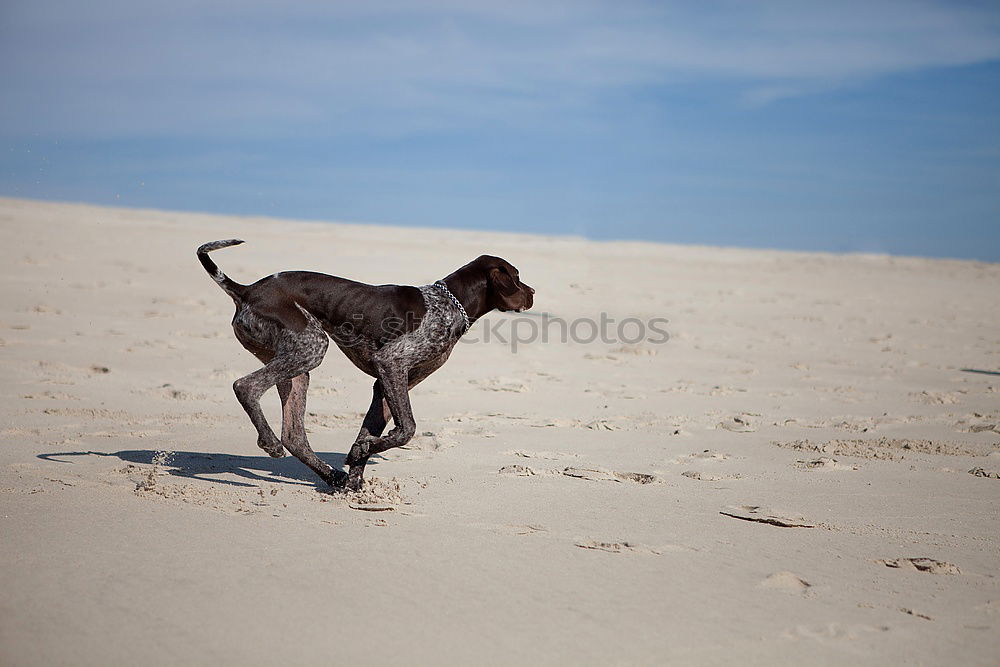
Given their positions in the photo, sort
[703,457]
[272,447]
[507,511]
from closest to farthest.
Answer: [507,511] → [272,447] → [703,457]

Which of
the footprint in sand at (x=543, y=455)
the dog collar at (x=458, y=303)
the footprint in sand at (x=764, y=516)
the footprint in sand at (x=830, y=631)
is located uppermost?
the dog collar at (x=458, y=303)

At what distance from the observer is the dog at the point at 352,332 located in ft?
16.9

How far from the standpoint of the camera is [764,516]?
16.3 ft

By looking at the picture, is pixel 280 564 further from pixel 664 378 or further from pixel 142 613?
pixel 664 378

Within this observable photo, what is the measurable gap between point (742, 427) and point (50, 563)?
5.67 meters

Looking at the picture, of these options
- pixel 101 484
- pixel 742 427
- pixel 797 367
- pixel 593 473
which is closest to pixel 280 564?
pixel 101 484

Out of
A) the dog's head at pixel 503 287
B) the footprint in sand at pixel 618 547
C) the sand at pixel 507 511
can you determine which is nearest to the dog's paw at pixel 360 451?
the sand at pixel 507 511

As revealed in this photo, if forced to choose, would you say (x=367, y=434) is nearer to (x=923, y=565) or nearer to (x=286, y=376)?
(x=286, y=376)

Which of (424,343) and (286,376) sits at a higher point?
(424,343)

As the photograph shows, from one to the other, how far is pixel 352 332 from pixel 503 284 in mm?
999

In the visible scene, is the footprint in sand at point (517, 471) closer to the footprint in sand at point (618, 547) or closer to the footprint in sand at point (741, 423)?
the footprint in sand at point (618, 547)

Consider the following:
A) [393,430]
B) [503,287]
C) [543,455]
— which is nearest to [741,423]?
[543,455]

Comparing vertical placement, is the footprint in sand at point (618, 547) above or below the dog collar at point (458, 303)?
below

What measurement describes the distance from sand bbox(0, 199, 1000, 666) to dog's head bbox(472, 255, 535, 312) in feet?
3.76
